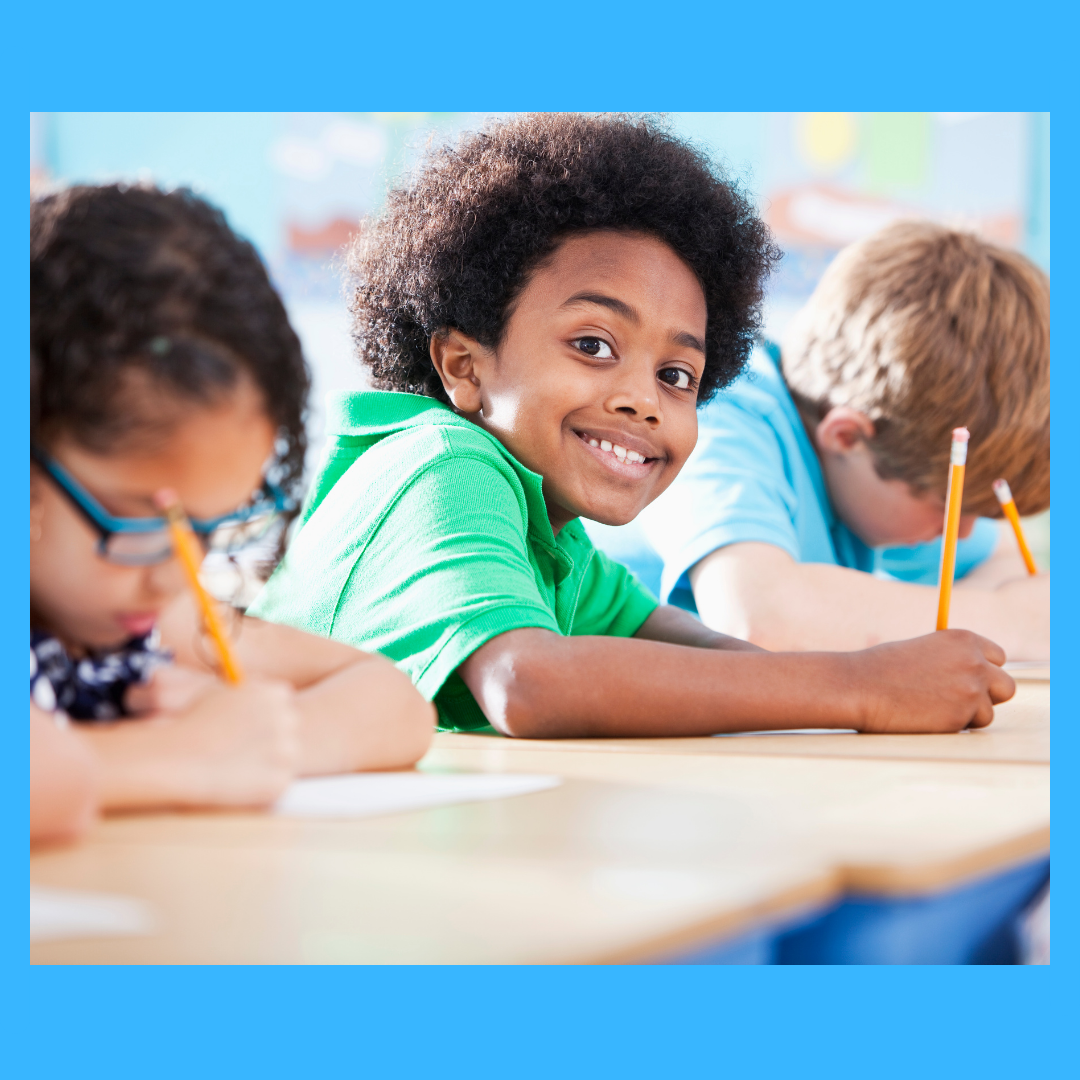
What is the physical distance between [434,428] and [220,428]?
13.4 inches

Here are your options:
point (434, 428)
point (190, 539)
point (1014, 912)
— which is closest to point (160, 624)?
point (190, 539)

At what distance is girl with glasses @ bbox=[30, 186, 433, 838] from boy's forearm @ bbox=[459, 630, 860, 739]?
18cm

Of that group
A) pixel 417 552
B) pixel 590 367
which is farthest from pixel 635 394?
pixel 417 552

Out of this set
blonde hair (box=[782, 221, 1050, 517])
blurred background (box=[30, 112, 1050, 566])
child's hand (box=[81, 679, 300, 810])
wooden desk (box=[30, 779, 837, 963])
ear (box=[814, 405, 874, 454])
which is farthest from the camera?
ear (box=[814, 405, 874, 454])

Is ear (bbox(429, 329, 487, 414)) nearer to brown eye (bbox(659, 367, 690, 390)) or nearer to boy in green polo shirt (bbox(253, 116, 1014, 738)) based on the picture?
boy in green polo shirt (bbox(253, 116, 1014, 738))

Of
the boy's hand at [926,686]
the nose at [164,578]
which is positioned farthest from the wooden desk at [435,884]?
the boy's hand at [926,686]

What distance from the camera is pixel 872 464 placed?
1377mm

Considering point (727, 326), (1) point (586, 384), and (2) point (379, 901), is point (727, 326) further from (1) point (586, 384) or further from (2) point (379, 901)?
(2) point (379, 901)

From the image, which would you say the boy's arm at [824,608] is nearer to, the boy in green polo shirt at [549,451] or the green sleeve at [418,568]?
the boy in green polo shirt at [549,451]

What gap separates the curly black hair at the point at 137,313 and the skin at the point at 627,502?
28cm

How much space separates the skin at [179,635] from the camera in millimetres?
527

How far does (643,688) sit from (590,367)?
0.30 meters

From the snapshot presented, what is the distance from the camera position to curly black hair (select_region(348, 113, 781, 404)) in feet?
3.32

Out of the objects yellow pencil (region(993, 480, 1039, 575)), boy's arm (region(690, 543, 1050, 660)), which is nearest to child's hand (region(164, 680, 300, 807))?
boy's arm (region(690, 543, 1050, 660))
